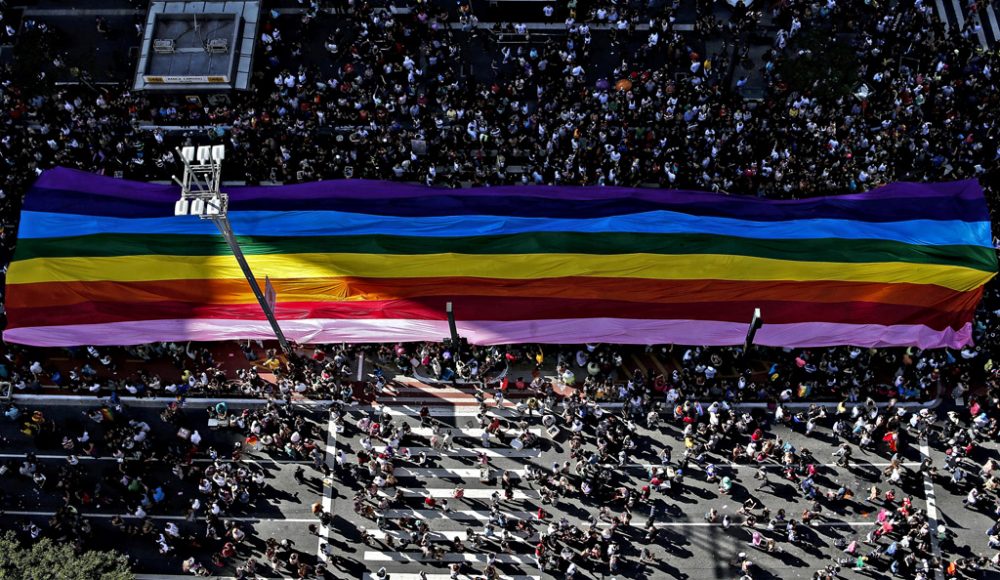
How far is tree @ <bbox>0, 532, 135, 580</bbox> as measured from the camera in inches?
1237

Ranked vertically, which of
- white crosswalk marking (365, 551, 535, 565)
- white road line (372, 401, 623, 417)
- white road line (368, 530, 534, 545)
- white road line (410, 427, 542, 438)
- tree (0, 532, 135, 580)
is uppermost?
white road line (372, 401, 623, 417)

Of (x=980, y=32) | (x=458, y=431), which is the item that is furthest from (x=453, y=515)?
(x=980, y=32)

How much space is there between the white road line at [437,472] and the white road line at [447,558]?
281cm

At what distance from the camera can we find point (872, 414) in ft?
119

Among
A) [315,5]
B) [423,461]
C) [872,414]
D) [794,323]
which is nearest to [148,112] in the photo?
[315,5]

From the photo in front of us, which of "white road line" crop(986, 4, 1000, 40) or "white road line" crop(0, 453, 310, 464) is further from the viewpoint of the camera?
"white road line" crop(986, 4, 1000, 40)

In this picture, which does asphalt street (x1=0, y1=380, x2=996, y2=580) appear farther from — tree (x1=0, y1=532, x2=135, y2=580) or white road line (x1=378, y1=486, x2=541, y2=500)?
tree (x1=0, y1=532, x2=135, y2=580)

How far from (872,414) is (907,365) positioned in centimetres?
258

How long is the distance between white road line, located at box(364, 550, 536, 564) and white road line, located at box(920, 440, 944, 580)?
45.1 ft

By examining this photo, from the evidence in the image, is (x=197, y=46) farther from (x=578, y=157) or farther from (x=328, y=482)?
(x=328, y=482)

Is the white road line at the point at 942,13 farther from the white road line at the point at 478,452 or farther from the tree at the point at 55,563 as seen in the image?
the tree at the point at 55,563

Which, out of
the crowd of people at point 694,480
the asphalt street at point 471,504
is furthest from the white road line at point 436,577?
the crowd of people at point 694,480

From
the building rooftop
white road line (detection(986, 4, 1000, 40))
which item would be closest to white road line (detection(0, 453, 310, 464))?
the building rooftop

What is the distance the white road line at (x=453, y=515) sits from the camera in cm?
3541
